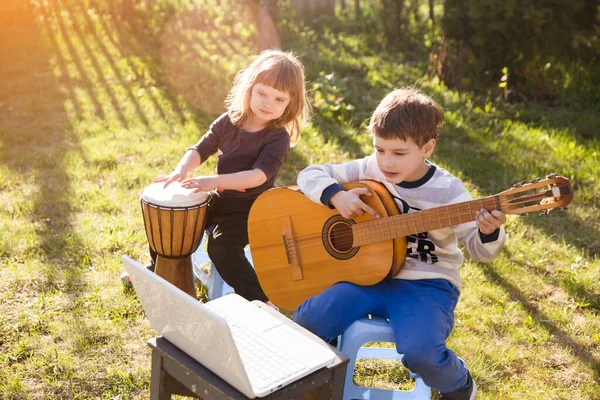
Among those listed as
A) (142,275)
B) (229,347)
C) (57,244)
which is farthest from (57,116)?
(229,347)

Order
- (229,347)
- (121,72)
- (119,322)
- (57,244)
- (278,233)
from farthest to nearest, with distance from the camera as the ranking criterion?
(121,72), (57,244), (119,322), (278,233), (229,347)

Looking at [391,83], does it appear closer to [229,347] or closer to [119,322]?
[119,322]

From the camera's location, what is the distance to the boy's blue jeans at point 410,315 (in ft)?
7.93

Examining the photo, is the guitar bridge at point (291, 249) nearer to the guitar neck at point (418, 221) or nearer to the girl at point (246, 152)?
the guitar neck at point (418, 221)

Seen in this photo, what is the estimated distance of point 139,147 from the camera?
5.52 meters

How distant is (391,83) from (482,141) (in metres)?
1.90

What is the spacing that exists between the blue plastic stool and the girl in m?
0.76

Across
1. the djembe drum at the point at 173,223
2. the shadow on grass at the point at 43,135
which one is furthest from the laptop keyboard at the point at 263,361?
the shadow on grass at the point at 43,135

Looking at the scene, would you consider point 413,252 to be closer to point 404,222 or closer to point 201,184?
point 404,222

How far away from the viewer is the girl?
3307 mm

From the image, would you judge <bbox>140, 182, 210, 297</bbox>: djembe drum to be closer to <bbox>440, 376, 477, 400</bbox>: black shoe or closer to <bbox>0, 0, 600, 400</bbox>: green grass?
<bbox>0, 0, 600, 400</bbox>: green grass

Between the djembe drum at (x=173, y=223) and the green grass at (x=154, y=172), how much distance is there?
0.34 metres

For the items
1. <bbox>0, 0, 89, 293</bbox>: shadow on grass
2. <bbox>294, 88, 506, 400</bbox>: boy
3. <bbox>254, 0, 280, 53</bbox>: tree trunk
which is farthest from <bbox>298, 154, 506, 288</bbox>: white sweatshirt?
<bbox>254, 0, 280, 53</bbox>: tree trunk

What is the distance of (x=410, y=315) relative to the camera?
8.21 ft
